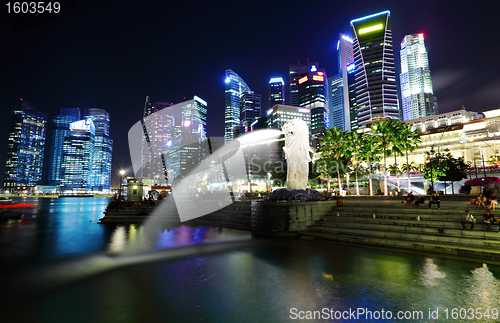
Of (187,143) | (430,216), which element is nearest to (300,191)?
(430,216)

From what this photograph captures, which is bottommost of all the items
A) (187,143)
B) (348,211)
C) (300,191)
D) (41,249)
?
(41,249)

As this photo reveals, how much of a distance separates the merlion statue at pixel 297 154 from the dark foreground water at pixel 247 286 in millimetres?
8658

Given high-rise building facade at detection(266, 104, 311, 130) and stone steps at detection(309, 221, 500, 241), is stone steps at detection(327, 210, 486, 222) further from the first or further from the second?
high-rise building facade at detection(266, 104, 311, 130)

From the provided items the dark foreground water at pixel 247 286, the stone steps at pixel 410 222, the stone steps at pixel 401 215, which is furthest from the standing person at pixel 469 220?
the dark foreground water at pixel 247 286

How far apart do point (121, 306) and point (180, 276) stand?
2.58 metres

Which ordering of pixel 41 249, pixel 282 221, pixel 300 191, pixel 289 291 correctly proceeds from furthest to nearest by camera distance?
pixel 300 191 → pixel 282 221 → pixel 41 249 → pixel 289 291

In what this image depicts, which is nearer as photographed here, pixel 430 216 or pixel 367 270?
→ pixel 367 270

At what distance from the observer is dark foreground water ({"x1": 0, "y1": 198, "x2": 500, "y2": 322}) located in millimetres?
5941

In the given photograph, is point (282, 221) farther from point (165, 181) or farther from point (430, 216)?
point (165, 181)

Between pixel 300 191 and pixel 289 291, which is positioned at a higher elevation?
pixel 300 191

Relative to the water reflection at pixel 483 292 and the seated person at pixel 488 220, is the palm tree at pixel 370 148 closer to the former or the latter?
the seated person at pixel 488 220

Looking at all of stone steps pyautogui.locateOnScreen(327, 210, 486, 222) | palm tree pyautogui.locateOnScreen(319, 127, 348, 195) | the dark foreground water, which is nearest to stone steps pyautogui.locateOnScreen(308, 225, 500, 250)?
the dark foreground water

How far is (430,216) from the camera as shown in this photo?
14.6 m

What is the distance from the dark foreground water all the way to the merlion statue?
8.66 m
